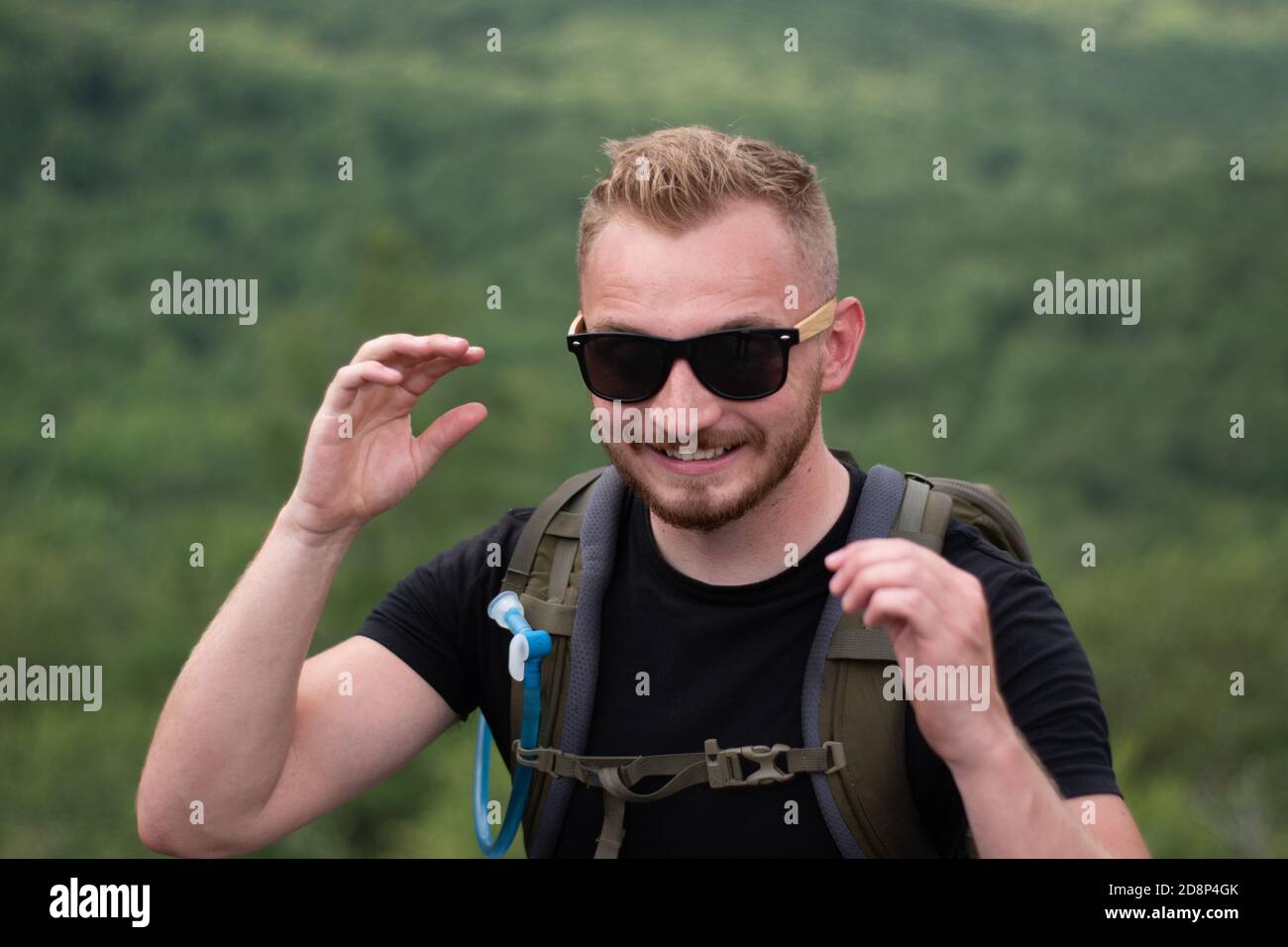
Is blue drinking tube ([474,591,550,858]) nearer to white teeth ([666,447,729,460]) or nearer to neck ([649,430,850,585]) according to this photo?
neck ([649,430,850,585])

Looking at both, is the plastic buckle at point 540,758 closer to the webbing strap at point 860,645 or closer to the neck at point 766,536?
the neck at point 766,536

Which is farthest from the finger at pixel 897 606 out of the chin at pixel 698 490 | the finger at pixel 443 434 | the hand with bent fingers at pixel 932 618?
the finger at pixel 443 434

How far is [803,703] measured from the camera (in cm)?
349

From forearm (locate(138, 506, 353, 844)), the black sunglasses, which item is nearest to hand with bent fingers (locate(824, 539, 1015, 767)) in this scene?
the black sunglasses

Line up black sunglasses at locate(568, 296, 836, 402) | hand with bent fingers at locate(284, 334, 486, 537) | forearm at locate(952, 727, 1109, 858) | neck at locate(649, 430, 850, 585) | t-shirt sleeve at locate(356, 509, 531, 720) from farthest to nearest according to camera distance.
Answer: t-shirt sleeve at locate(356, 509, 531, 720), neck at locate(649, 430, 850, 585), black sunglasses at locate(568, 296, 836, 402), hand with bent fingers at locate(284, 334, 486, 537), forearm at locate(952, 727, 1109, 858)

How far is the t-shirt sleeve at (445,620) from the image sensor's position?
156 inches

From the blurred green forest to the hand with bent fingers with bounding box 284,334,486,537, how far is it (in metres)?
14.2

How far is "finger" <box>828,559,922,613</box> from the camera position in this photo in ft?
9.32

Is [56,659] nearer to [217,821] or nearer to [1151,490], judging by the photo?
[1151,490]

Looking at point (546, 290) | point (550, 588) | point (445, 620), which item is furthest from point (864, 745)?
point (546, 290)

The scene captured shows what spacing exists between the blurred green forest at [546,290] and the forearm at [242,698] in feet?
46.4

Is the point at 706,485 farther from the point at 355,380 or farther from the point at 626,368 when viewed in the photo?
the point at 355,380

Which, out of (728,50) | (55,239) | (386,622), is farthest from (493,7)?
(386,622)
